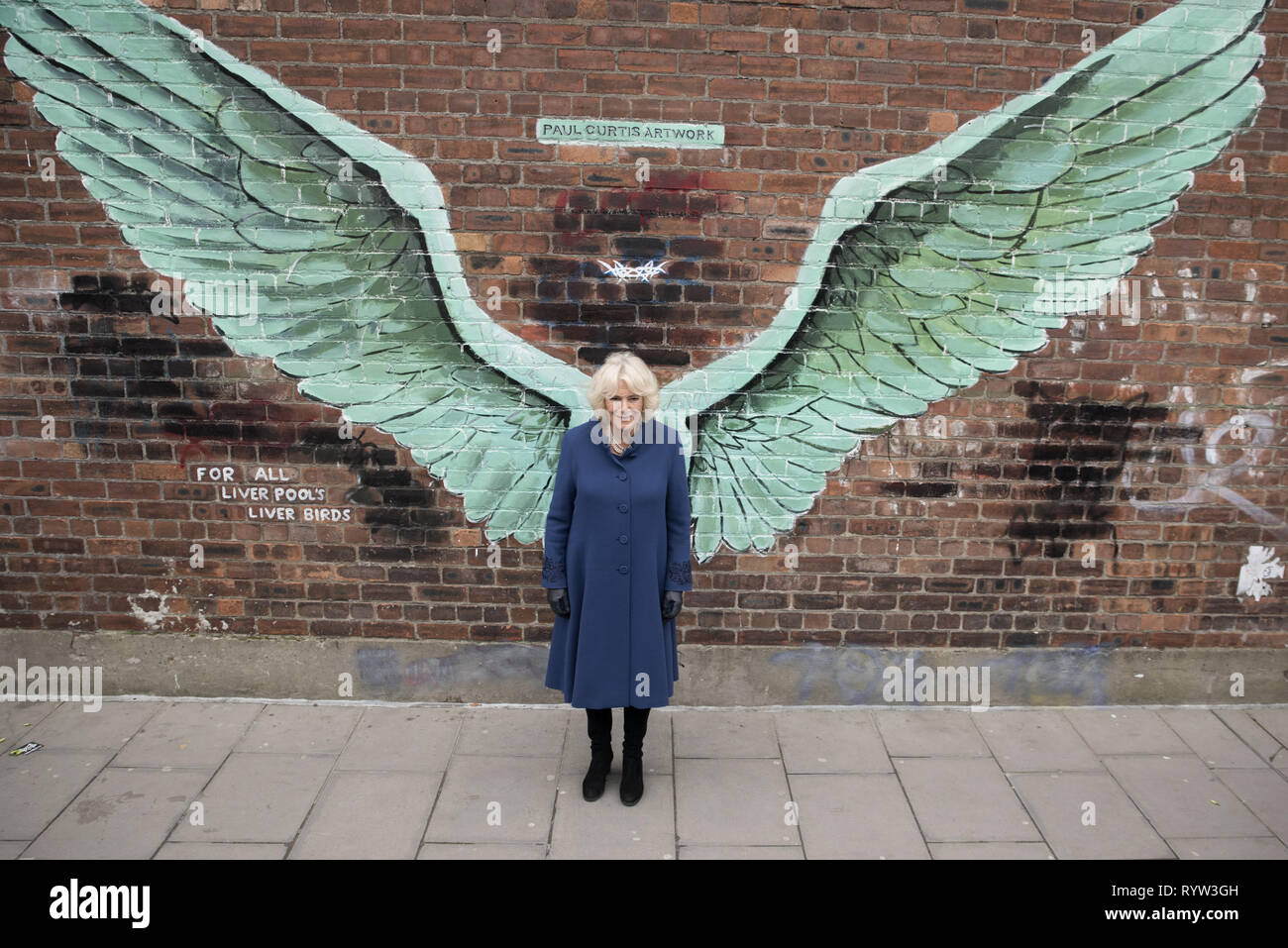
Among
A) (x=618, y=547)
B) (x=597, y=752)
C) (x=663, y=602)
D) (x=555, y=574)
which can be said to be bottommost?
(x=597, y=752)

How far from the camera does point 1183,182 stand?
3770mm

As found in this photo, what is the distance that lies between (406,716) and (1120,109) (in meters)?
4.31

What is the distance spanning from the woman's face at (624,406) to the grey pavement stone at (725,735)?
62.7 inches

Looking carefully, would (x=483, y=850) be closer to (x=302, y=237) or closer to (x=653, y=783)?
(x=653, y=783)

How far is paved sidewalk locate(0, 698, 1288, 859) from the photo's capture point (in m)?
3.14

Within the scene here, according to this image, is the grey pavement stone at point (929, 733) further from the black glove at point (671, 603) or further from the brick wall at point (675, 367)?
the black glove at point (671, 603)

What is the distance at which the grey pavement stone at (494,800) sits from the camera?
3.17 m

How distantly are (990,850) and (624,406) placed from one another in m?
2.19

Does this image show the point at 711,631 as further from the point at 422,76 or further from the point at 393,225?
the point at 422,76

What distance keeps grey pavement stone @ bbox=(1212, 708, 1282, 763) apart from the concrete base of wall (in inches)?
11.3

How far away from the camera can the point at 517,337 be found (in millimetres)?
3793

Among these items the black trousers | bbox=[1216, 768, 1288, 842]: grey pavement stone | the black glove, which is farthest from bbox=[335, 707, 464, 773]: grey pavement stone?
bbox=[1216, 768, 1288, 842]: grey pavement stone

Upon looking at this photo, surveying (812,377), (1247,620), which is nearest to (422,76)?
(812,377)

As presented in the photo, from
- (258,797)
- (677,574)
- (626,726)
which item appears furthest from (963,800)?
(258,797)
